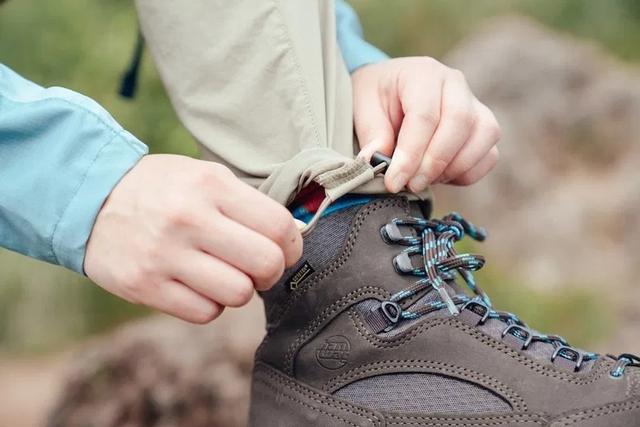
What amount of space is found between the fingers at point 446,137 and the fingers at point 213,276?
285mm

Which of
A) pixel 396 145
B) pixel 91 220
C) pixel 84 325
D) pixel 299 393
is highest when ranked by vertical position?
pixel 396 145

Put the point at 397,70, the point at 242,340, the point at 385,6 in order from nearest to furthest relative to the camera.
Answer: the point at 397,70
the point at 242,340
the point at 385,6

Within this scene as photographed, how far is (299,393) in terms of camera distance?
3.22 feet

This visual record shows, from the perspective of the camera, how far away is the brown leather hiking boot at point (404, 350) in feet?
3.02

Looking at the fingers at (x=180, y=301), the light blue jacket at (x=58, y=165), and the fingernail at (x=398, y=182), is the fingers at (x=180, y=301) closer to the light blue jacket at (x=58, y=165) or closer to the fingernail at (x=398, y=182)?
the light blue jacket at (x=58, y=165)

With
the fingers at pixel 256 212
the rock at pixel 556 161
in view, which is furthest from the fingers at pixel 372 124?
the rock at pixel 556 161

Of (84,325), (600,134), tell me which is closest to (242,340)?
(84,325)

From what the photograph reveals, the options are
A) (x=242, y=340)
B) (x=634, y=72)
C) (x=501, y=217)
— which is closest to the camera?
(x=242, y=340)

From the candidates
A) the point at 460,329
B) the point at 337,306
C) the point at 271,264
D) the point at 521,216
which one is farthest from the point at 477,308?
the point at 521,216

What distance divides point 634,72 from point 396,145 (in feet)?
5.84

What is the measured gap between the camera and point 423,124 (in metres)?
1.01

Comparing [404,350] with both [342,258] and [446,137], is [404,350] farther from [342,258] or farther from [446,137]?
[446,137]

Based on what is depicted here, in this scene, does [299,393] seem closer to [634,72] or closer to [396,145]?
[396,145]

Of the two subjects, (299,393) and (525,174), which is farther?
(525,174)
